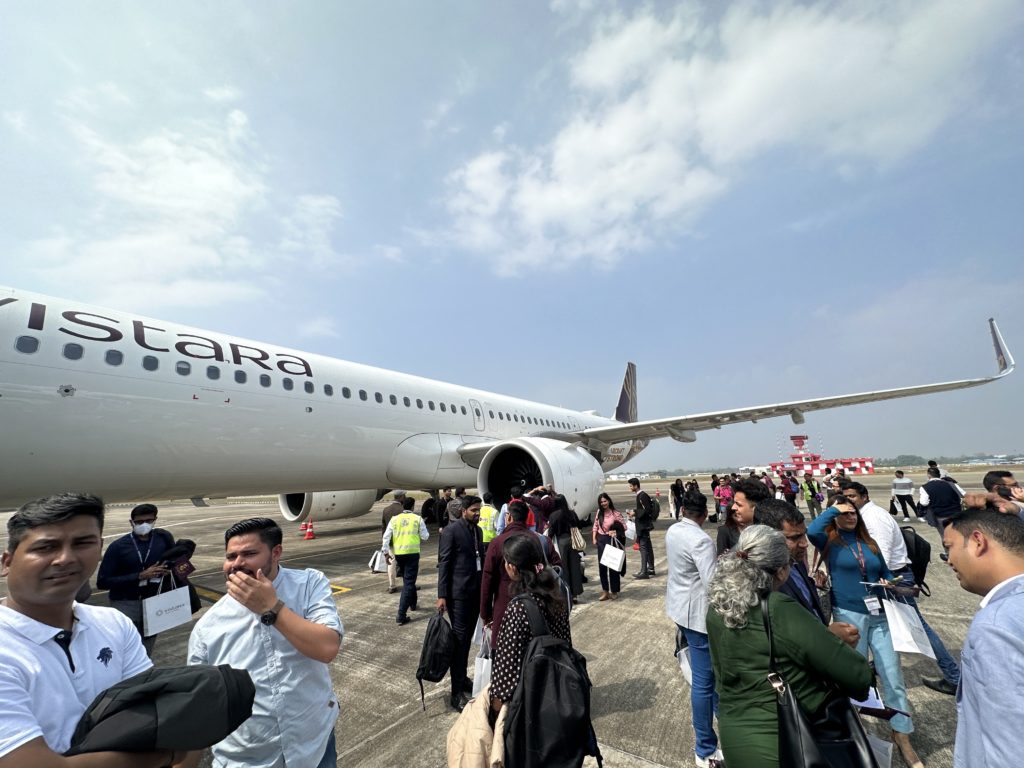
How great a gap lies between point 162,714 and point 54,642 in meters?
0.61

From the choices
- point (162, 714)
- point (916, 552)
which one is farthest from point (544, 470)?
point (162, 714)

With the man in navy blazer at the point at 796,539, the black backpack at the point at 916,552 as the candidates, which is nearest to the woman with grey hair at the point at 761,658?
the man in navy blazer at the point at 796,539

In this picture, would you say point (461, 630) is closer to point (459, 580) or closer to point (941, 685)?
point (459, 580)

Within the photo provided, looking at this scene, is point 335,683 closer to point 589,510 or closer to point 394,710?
point 394,710

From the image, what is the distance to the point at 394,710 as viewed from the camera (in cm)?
350

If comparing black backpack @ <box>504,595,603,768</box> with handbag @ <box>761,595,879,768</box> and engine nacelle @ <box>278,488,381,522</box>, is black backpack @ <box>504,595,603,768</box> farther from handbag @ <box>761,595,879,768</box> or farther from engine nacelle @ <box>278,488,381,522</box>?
engine nacelle @ <box>278,488,381,522</box>

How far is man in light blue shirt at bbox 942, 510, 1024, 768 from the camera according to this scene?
138 cm

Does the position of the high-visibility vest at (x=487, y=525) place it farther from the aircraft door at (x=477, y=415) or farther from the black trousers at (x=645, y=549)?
the aircraft door at (x=477, y=415)

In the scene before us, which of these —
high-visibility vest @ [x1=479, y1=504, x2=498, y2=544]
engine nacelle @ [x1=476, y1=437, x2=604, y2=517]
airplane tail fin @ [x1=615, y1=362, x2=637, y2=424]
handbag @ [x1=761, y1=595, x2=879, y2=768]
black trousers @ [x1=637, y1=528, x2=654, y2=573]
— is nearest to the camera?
handbag @ [x1=761, y1=595, x2=879, y2=768]

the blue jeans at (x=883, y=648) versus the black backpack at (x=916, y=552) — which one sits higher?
the black backpack at (x=916, y=552)

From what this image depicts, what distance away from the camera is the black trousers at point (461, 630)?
142 inches

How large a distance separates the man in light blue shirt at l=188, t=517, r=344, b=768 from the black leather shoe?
4.45 meters

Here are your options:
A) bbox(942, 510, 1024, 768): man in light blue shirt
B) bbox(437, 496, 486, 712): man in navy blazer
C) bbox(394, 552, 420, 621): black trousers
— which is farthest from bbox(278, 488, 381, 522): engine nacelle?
bbox(942, 510, 1024, 768): man in light blue shirt

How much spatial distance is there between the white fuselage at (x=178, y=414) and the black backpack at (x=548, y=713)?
22.1 feet
